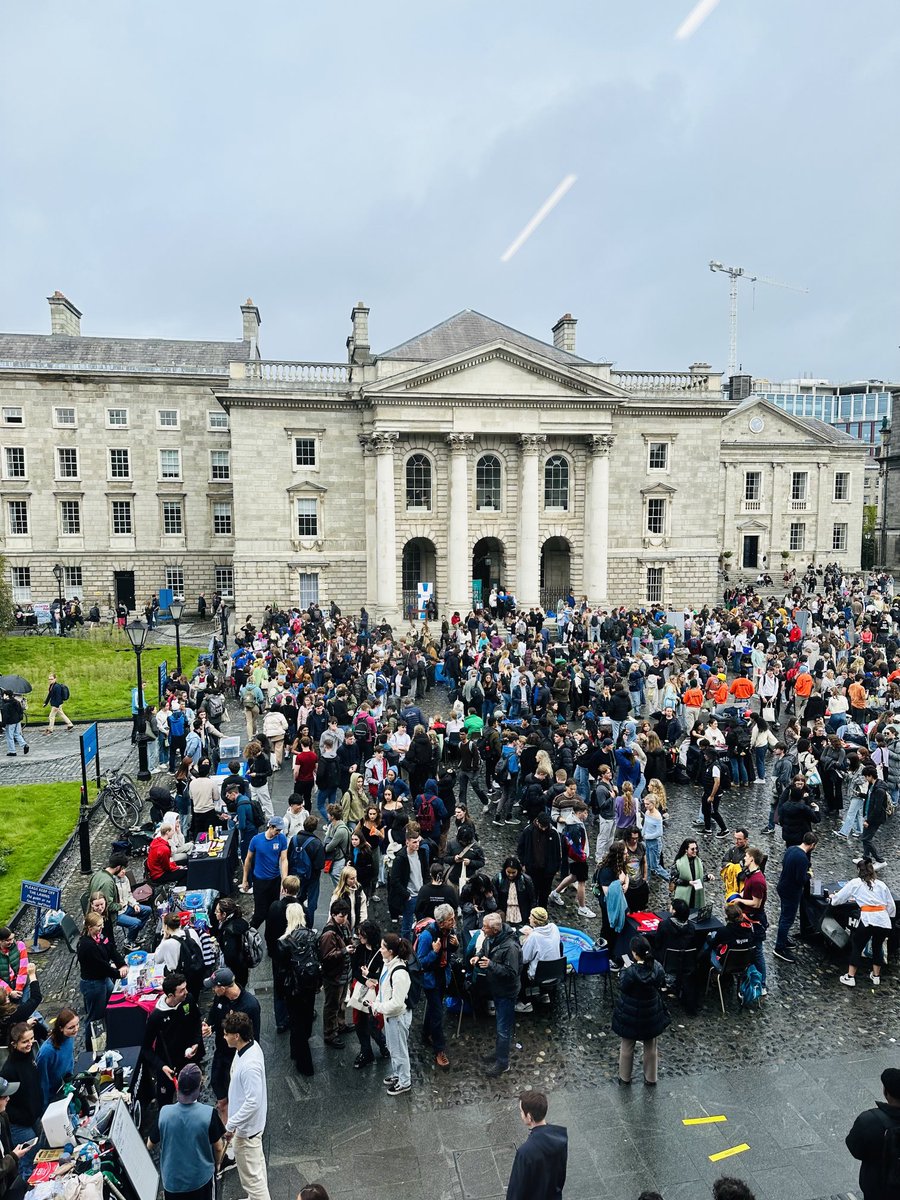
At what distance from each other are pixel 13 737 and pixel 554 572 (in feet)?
93.1

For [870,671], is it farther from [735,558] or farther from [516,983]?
[735,558]

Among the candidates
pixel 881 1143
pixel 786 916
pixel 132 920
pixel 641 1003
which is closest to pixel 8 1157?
pixel 132 920

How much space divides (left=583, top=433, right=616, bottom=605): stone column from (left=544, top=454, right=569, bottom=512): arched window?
44.6 inches

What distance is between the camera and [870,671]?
72.0 feet

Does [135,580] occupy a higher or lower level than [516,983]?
higher

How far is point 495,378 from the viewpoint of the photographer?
37.4 metres

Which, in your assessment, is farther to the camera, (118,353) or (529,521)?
→ (118,353)

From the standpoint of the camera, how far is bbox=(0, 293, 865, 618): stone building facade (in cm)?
3759

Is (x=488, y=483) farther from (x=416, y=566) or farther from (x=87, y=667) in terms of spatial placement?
(x=87, y=667)

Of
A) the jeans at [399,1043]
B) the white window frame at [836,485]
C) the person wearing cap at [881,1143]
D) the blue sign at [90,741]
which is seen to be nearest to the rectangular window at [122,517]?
the blue sign at [90,741]

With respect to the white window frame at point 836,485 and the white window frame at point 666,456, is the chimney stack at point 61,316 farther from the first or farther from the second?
the white window frame at point 836,485

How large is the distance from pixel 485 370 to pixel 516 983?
3234cm

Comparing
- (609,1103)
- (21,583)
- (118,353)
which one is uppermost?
(118,353)

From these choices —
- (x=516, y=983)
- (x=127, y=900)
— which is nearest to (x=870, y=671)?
(x=516, y=983)
